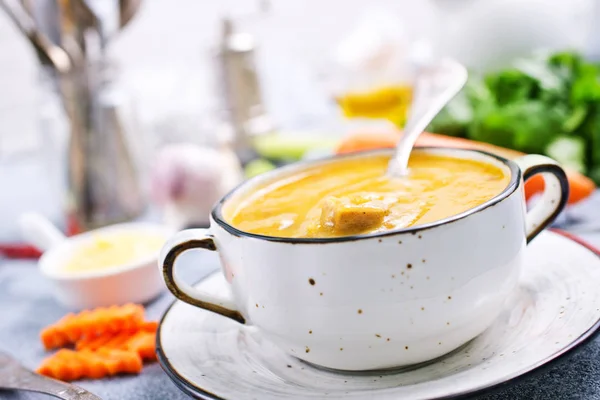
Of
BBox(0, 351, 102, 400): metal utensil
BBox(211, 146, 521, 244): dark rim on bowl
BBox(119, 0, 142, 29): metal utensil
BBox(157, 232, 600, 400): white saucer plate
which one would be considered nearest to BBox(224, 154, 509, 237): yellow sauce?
BBox(211, 146, 521, 244): dark rim on bowl

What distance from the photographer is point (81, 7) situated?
1.66m

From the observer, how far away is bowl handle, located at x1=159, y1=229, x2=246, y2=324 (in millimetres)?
781

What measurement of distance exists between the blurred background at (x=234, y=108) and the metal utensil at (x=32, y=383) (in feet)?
2.34

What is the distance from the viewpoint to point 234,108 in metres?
2.15

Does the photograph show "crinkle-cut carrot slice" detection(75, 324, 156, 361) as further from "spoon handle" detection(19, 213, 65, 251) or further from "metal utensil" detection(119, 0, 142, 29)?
"metal utensil" detection(119, 0, 142, 29)

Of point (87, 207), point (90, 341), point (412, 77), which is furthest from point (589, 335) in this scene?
point (412, 77)

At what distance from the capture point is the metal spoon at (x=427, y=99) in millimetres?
918

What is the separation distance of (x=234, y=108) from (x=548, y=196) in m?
1.43

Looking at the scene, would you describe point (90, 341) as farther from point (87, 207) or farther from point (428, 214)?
point (87, 207)

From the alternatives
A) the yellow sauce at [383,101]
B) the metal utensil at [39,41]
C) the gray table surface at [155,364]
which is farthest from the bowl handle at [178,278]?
the yellow sauce at [383,101]

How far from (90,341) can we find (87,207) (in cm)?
75

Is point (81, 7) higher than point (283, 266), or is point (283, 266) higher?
point (81, 7)

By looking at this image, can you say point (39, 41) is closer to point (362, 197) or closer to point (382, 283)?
point (362, 197)

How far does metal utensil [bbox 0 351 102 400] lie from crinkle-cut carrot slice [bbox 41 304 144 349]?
0.36 ft
